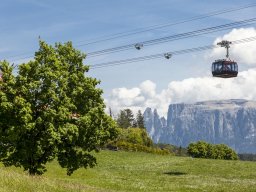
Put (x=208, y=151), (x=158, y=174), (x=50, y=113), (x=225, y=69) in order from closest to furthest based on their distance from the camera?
(x=50, y=113) → (x=225, y=69) → (x=158, y=174) → (x=208, y=151)

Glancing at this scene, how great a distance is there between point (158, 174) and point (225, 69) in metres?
23.5

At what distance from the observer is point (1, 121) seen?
33.7m

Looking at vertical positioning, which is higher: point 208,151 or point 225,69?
point 225,69

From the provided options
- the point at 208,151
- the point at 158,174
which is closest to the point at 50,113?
the point at 158,174

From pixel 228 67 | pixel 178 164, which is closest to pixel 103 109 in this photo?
pixel 228 67

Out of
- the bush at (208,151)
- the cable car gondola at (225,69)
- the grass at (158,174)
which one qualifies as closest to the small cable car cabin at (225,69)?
the cable car gondola at (225,69)

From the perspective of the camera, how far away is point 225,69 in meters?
56.8

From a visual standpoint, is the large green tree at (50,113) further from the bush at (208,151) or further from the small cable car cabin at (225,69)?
the bush at (208,151)

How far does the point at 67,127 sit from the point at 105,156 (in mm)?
64542

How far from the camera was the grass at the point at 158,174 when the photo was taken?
163ft

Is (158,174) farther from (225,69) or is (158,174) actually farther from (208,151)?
(208,151)

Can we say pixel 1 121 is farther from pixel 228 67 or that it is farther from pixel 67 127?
pixel 228 67

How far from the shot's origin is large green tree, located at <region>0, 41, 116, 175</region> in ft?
108

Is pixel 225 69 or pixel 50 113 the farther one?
pixel 225 69
